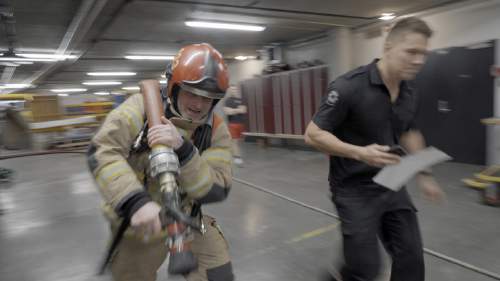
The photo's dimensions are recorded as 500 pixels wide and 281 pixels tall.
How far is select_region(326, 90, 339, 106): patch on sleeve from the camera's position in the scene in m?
1.55

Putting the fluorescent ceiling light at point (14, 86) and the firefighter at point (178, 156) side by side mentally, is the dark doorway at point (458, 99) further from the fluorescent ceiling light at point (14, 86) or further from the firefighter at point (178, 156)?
the fluorescent ceiling light at point (14, 86)

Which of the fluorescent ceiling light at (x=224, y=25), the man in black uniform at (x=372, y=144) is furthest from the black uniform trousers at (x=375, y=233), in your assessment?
the fluorescent ceiling light at (x=224, y=25)

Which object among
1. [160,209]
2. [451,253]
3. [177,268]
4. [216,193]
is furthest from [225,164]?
[451,253]

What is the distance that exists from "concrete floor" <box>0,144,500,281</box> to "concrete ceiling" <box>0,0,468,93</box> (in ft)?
9.34

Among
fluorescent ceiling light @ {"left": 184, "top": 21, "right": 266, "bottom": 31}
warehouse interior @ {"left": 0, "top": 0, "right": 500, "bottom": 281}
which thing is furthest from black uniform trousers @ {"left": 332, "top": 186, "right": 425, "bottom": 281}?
fluorescent ceiling light @ {"left": 184, "top": 21, "right": 266, "bottom": 31}

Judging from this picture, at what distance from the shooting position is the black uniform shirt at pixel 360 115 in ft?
5.05

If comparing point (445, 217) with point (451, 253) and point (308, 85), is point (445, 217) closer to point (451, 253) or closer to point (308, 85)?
point (451, 253)

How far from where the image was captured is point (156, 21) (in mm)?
6211

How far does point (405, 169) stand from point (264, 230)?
2065 mm

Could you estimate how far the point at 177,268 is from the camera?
74 centimetres

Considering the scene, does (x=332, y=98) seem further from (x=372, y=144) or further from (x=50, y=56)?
(x=50, y=56)

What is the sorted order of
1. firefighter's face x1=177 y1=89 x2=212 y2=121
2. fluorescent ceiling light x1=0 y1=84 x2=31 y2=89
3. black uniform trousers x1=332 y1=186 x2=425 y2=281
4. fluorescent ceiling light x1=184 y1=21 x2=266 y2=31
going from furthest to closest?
fluorescent ceiling light x1=0 y1=84 x2=31 y2=89 < fluorescent ceiling light x1=184 y1=21 x2=266 y2=31 < black uniform trousers x1=332 y1=186 x2=425 y2=281 < firefighter's face x1=177 y1=89 x2=212 y2=121

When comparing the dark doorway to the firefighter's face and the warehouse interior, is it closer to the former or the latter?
the warehouse interior

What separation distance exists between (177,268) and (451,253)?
8.55 feet
